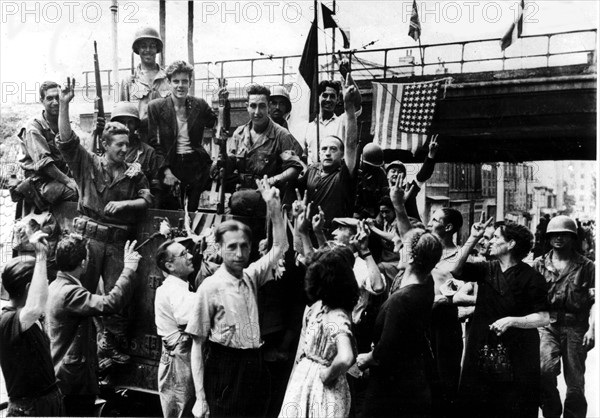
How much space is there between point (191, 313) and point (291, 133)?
1.68m

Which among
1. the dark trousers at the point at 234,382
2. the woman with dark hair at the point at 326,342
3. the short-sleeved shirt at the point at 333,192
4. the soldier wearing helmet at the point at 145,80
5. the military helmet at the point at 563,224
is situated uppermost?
the soldier wearing helmet at the point at 145,80

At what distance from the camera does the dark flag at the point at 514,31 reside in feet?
18.2

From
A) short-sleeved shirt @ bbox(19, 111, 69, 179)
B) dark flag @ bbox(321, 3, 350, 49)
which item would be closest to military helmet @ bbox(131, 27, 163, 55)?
short-sleeved shirt @ bbox(19, 111, 69, 179)

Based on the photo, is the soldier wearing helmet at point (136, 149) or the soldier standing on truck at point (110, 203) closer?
the soldier standing on truck at point (110, 203)

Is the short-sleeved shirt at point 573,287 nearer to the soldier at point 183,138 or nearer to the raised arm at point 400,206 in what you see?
the raised arm at point 400,206

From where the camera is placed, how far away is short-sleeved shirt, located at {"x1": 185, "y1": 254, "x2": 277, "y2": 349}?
5.46 m

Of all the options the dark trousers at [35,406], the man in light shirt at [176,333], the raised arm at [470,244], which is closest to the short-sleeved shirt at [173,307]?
the man in light shirt at [176,333]

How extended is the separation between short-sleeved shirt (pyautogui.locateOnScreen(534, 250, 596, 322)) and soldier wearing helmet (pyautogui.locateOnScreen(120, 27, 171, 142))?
347 centimetres

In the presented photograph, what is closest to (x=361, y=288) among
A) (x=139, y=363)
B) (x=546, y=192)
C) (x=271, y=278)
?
(x=271, y=278)

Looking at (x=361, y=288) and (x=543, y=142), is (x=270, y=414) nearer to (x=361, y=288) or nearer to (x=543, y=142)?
(x=361, y=288)

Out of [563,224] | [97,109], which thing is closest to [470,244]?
[563,224]

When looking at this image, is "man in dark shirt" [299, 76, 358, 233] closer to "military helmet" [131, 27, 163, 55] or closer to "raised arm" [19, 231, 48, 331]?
"military helmet" [131, 27, 163, 55]

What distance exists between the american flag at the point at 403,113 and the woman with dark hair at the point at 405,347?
3.10 ft

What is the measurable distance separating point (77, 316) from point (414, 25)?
139 inches
